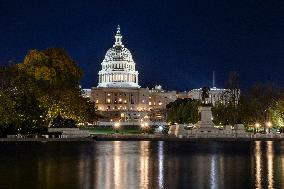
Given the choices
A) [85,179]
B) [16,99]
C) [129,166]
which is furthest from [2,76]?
[85,179]

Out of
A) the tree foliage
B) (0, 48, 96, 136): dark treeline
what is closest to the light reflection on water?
(0, 48, 96, 136): dark treeline

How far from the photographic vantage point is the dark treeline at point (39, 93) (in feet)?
241

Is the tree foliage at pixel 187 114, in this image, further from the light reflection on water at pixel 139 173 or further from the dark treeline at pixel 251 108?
the light reflection on water at pixel 139 173

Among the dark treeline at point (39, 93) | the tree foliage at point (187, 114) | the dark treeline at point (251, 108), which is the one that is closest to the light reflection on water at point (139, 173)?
the dark treeline at point (39, 93)

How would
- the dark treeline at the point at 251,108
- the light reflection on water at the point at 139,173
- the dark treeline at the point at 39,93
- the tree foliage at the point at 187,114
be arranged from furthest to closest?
1. the tree foliage at the point at 187,114
2. the dark treeline at the point at 251,108
3. the dark treeline at the point at 39,93
4. the light reflection on water at the point at 139,173

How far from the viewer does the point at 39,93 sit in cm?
7912

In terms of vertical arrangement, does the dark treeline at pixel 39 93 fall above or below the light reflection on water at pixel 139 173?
above

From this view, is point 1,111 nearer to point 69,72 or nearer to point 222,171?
point 69,72

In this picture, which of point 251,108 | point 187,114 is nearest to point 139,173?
point 251,108

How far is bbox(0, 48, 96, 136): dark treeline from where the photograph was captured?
73562 mm

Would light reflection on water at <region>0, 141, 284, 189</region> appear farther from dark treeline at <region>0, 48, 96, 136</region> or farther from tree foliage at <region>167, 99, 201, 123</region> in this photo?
tree foliage at <region>167, 99, 201, 123</region>

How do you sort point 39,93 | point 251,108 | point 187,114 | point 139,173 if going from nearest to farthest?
point 139,173 → point 39,93 → point 251,108 → point 187,114

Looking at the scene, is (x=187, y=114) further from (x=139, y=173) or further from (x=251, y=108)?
(x=139, y=173)

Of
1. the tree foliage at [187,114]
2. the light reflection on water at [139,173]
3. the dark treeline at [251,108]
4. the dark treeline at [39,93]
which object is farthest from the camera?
the tree foliage at [187,114]
